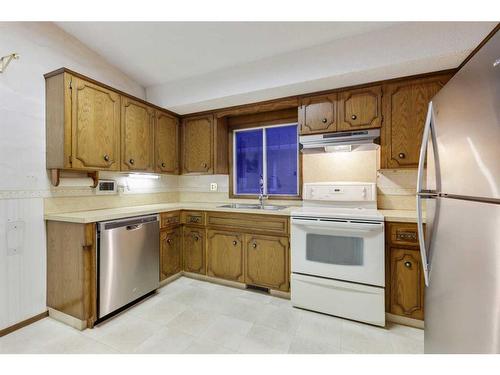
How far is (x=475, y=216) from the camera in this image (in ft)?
2.81

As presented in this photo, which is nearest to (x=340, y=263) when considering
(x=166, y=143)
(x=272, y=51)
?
(x=272, y=51)

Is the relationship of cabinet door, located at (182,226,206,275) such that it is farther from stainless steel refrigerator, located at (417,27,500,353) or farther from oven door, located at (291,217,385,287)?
stainless steel refrigerator, located at (417,27,500,353)

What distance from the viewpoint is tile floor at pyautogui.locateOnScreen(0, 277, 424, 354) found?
1.63 metres

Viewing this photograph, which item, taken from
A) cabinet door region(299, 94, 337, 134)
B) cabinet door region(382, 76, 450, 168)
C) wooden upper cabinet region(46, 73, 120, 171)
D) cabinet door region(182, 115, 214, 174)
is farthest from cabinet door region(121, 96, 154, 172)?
cabinet door region(382, 76, 450, 168)

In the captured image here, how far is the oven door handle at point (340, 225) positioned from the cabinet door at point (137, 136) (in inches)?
72.2

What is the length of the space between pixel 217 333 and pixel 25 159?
2.15 meters

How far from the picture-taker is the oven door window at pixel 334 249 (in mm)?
1939

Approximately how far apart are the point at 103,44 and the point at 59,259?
2.11 meters

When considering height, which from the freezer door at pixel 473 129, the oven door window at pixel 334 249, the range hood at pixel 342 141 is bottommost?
the oven door window at pixel 334 249

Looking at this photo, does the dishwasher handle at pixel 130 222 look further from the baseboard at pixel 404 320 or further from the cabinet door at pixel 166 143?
the baseboard at pixel 404 320

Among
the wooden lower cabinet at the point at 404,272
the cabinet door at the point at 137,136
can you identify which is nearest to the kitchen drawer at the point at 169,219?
the cabinet door at the point at 137,136

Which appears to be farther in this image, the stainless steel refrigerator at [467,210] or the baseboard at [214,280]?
the baseboard at [214,280]
